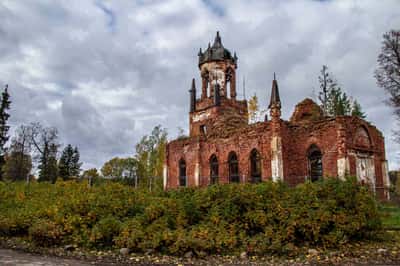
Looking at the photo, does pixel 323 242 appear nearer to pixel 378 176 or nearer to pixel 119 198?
pixel 119 198

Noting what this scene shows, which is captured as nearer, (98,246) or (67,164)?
(98,246)

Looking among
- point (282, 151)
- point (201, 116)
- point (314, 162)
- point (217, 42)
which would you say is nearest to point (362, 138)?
point (314, 162)

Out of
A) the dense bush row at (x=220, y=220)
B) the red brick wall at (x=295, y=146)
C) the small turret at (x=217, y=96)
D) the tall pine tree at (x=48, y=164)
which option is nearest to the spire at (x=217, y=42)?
the small turret at (x=217, y=96)

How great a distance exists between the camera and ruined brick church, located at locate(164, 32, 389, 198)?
2086 centimetres

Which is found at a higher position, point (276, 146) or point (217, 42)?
point (217, 42)

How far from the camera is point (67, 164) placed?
48.2 m

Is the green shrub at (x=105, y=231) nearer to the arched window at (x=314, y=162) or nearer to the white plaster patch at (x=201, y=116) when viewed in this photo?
the arched window at (x=314, y=162)

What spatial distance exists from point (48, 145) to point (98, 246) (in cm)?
4344

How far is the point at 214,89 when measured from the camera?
3703 centimetres

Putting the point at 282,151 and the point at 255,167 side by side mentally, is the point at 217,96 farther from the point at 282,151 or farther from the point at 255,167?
the point at 282,151

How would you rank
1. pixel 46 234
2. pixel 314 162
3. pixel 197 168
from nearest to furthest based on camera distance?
pixel 46 234
pixel 314 162
pixel 197 168

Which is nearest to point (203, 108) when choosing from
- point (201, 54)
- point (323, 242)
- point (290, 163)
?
point (201, 54)

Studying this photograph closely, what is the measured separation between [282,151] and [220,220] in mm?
14355

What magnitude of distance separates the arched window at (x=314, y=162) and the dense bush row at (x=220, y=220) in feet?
41.8
